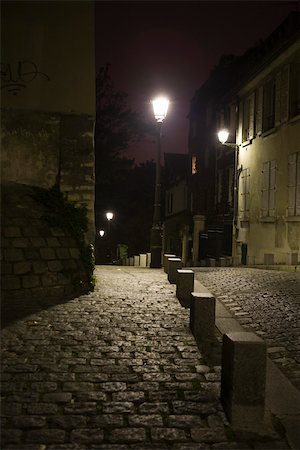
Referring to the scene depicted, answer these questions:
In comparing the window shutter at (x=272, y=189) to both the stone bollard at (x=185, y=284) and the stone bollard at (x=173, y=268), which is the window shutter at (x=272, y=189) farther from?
the stone bollard at (x=185, y=284)

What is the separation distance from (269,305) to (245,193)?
11975 mm

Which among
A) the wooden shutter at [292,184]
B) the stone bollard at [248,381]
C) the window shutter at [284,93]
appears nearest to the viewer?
the stone bollard at [248,381]

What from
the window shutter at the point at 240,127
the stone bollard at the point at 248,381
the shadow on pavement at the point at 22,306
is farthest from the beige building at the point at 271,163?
the stone bollard at the point at 248,381

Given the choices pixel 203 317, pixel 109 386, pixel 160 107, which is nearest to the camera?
pixel 109 386

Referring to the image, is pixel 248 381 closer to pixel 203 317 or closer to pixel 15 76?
pixel 203 317

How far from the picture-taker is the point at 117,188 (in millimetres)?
31750

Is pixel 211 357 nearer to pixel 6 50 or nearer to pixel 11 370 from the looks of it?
pixel 11 370

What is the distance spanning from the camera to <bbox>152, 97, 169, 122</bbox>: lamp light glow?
13008 mm

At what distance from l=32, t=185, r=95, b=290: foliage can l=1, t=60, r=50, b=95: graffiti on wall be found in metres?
2.17

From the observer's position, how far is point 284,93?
16172mm

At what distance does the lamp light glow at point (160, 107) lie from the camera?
13.0m

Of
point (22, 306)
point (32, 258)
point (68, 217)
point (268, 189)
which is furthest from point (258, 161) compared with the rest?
point (22, 306)

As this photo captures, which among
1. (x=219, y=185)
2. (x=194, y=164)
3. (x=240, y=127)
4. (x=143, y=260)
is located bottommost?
(x=143, y=260)

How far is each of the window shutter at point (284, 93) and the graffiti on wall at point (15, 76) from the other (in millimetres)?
9659
